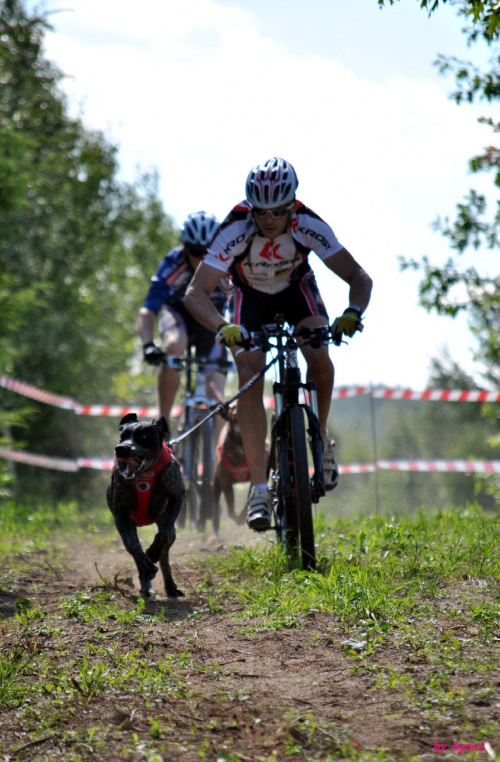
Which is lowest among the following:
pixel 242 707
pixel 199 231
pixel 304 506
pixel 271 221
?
pixel 242 707

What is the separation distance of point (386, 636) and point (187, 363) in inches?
184

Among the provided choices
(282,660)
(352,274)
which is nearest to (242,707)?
(282,660)

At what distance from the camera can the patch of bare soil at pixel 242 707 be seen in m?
2.65

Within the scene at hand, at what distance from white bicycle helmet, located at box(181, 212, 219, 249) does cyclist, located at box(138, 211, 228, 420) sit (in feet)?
0.06

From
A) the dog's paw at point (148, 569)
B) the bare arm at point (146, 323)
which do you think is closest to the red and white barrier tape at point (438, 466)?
the bare arm at point (146, 323)

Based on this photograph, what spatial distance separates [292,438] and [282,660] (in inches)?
64.6

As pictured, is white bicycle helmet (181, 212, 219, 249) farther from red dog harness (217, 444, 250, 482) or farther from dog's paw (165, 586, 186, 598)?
dog's paw (165, 586, 186, 598)

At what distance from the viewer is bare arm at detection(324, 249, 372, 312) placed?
5148 mm

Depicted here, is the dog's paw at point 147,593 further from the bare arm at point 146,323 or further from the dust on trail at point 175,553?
the bare arm at point 146,323

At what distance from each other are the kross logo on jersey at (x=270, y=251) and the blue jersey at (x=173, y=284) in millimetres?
2425

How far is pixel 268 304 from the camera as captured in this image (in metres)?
5.55

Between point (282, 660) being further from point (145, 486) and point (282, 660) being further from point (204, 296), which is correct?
point (204, 296)

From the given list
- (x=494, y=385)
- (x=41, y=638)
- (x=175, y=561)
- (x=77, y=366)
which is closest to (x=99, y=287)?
(x=77, y=366)

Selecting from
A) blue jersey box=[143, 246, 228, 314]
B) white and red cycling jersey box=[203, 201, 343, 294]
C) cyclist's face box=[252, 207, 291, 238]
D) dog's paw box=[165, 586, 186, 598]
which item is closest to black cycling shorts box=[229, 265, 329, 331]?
white and red cycling jersey box=[203, 201, 343, 294]
